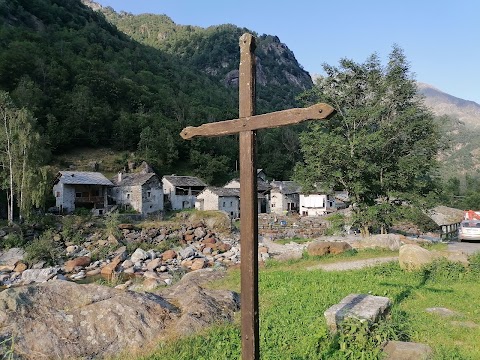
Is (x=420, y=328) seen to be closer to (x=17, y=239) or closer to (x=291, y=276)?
(x=291, y=276)

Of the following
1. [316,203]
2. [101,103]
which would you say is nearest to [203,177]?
[316,203]

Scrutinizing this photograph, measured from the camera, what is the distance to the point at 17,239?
96.4 ft

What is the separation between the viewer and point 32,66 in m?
71.9

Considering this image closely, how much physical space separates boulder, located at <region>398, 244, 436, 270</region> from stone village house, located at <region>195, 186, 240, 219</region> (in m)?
39.1

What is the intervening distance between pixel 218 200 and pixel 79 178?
18.7 metres

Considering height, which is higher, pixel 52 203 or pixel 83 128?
pixel 83 128

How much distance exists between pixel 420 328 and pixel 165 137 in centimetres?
6568

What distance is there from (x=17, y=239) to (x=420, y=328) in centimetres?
3178

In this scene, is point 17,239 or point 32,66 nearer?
point 17,239

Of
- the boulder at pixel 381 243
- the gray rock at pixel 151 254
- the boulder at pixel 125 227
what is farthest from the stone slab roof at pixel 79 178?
the boulder at pixel 381 243

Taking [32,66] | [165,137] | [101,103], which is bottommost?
[165,137]

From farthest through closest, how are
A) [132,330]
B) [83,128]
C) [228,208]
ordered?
[83,128] → [228,208] → [132,330]

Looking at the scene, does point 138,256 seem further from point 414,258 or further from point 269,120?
point 269,120

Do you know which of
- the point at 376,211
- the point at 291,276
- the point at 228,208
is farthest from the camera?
the point at 228,208
